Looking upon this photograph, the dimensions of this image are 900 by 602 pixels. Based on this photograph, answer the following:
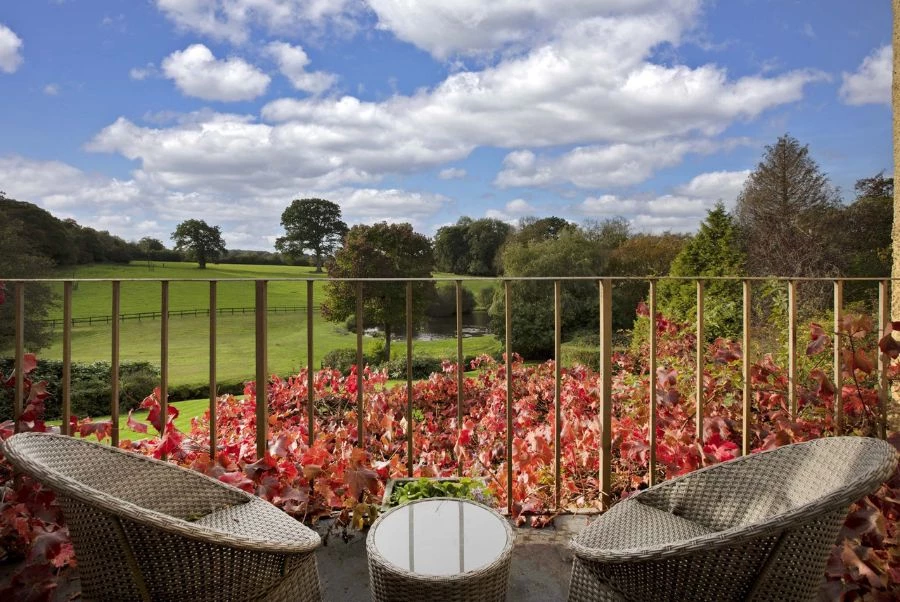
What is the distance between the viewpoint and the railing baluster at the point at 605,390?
7.15 ft

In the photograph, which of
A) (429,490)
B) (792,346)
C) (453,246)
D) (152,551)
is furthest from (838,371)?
(453,246)

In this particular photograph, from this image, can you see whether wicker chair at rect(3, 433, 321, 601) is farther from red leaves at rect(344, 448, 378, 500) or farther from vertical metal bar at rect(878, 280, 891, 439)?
vertical metal bar at rect(878, 280, 891, 439)

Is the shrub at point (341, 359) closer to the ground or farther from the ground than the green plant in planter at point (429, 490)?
closer to the ground

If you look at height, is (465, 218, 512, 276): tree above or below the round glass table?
above

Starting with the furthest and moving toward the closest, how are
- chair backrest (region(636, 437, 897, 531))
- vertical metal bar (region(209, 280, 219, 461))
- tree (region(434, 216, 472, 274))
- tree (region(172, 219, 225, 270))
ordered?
tree (region(434, 216, 472, 274)) < tree (region(172, 219, 225, 270)) < vertical metal bar (region(209, 280, 219, 461)) < chair backrest (region(636, 437, 897, 531))

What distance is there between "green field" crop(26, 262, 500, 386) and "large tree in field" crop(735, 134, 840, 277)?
10321mm

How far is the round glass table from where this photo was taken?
1319mm

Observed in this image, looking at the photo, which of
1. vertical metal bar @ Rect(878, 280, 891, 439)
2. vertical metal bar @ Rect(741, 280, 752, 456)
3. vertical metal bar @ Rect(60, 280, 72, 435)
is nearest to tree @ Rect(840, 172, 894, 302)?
vertical metal bar @ Rect(878, 280, 891, 439)

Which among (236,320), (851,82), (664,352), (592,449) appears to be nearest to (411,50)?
(664,352)

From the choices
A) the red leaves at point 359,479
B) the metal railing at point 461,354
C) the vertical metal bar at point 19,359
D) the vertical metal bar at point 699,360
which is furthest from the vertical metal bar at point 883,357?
→ the vertical metal bar at point 19,359

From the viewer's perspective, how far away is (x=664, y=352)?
5.02 metres

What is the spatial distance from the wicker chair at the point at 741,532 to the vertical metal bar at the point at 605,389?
1.76ft

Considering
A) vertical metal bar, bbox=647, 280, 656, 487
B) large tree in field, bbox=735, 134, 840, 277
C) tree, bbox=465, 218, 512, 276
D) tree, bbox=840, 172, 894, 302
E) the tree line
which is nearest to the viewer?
vertical metal bar, bbox=647, 280, 656, 487

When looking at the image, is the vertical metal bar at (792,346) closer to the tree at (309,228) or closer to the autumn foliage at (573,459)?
the autumn foliage at (573,459)
